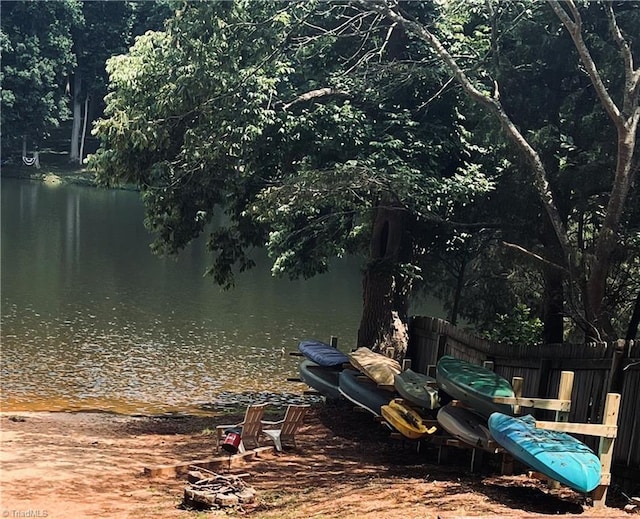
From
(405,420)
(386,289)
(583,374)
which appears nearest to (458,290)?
(386,289)

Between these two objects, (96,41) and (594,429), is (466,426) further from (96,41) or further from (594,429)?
(96,41)

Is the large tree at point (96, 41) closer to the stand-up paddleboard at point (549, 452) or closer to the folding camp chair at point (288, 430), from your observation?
the folding camp chair at point (288, 430)

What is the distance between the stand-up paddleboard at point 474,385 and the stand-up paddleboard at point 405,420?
1.50 feet

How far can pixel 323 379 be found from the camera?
12617 mm

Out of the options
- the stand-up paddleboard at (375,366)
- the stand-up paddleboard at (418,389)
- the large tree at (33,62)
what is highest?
the large tree at (33,62)

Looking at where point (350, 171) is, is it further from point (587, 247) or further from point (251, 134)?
point (587, 247)

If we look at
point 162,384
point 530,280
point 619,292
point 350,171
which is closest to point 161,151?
point 350,171

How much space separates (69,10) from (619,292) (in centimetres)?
5408

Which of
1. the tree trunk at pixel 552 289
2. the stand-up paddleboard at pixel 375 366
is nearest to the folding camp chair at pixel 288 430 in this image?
the stand-up paddleboard at pixel 375 366

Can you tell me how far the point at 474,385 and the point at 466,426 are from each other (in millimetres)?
433

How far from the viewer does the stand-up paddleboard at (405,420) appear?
29.6ft

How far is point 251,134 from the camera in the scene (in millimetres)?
11805

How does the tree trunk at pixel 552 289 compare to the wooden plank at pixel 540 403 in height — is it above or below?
above

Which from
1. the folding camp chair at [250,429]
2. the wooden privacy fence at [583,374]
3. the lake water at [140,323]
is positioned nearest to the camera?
the wooden privacy fence at [583,374]
